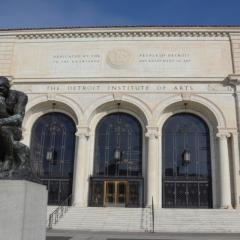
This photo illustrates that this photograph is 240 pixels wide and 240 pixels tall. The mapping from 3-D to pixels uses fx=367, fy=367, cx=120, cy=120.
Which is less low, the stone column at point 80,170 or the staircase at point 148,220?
the stone column at point 80,170

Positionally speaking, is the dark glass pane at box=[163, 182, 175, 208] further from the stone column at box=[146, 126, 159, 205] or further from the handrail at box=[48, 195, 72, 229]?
the handrail at box=[48, 195, 72, 229]

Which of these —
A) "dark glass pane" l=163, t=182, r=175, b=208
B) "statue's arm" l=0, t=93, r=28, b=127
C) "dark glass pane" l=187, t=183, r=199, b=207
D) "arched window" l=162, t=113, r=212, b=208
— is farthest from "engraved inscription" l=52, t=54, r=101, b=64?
"statue's arm" l=0, t=93, r=28, b=127

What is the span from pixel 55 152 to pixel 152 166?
26.4 ft

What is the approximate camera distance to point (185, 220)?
2081 centimetres

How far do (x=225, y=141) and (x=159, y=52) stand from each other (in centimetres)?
902

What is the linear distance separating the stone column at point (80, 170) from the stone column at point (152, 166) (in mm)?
4867

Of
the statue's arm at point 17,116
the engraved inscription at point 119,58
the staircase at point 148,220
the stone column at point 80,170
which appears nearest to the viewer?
the statue's arm at point 17,116

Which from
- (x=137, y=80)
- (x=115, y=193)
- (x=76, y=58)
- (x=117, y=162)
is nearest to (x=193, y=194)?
(x=115, y=193)

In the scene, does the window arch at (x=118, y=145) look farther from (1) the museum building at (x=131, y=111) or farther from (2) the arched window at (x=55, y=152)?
(2) the arched window at (x=55, y=152)

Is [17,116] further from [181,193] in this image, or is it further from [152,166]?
[181,193]

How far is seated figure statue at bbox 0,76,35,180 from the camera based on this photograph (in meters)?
6.67

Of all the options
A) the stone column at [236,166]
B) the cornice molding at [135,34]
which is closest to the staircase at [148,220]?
the stone column at [236,166]

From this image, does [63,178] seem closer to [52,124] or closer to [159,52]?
[52,124]

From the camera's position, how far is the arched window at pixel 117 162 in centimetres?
2836
